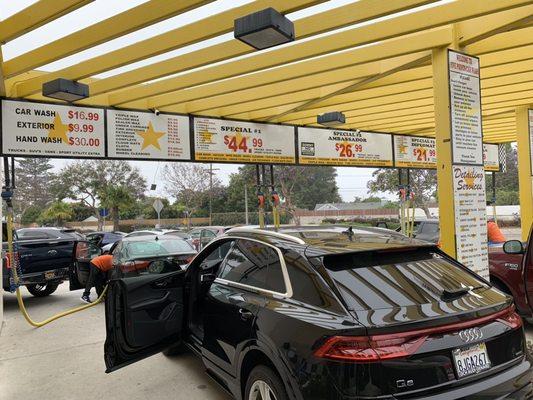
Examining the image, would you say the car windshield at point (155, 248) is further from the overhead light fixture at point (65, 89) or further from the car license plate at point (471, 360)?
the car license plate at point (471, 360)

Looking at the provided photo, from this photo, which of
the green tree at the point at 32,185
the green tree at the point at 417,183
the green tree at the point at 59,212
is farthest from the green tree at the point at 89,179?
the green tree at the point at 417,183

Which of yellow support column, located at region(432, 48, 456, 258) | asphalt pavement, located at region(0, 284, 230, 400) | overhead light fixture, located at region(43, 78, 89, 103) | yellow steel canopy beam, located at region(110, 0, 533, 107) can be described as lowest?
asphalt pavement, located at region(0, 284, 230, 400)

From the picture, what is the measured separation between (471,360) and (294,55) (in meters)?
4.31

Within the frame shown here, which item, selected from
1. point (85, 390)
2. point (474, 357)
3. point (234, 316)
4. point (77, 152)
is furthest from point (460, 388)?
point (77, 152)

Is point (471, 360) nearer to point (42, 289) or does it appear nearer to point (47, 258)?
point (47, 258)

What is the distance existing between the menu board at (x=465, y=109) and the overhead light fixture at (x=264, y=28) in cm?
236

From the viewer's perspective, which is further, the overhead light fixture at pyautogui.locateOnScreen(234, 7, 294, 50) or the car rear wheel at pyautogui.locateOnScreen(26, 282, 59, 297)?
the car rear wheel at pyautogui.locateOnScreen(26, 282, 59, 297)

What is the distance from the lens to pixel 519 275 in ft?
18.2

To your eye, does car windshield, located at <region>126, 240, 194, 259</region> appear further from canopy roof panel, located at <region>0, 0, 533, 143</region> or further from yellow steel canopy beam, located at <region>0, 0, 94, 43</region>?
yellow steel canopy beam, located at <region>0, 0, 94, 43</region>

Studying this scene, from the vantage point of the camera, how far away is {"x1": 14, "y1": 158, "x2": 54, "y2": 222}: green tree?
5416 centimetres

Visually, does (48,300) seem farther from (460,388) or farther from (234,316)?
(460,388)

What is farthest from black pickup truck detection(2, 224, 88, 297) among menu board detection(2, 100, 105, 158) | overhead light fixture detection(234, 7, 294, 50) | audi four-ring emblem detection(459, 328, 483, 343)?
audi four-ring emblem detection(459, 328, 483, 343)

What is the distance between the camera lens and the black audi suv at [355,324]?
91.7 inches

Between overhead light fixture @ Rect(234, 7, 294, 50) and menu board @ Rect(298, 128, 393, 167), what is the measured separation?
19.5 ft
